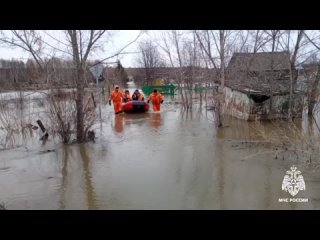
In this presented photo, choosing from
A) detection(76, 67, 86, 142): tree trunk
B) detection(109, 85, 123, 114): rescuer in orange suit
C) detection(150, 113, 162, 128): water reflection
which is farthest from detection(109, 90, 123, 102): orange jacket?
detection(76, 67, 86, 142): tree trunk

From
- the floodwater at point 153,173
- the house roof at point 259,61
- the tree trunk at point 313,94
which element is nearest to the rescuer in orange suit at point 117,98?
the house roof at point 259,61

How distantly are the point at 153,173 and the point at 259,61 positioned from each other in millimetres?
10542

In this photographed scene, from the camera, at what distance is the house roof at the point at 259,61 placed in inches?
567

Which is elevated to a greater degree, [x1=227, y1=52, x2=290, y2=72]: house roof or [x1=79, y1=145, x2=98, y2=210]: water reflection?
[x1=227, y1=52, x2=290, y2=72]: house roof

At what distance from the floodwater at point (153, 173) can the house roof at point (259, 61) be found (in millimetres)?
4673

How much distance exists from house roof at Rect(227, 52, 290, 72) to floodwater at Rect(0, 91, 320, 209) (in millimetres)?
4673

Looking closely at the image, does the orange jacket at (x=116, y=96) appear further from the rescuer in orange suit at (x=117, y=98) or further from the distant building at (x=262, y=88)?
the distant building at (x=262, y=88)

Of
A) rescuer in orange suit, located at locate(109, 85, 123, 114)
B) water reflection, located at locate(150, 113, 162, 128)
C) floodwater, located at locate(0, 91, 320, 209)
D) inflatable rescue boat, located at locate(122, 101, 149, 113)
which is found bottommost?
floodwater, located at locate(0, 91, 320, 209)

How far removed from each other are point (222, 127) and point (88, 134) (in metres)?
5.28

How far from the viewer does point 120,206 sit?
18.1 ft

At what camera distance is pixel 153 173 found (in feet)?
23.7

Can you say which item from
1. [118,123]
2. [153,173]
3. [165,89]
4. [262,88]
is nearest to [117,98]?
[118,123]

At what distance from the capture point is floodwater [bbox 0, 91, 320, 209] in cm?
568

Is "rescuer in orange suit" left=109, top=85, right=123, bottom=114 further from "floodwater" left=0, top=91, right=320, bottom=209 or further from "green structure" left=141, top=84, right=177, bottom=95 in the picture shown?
"green structure" left=141, top=84, right=177, bottom=95
